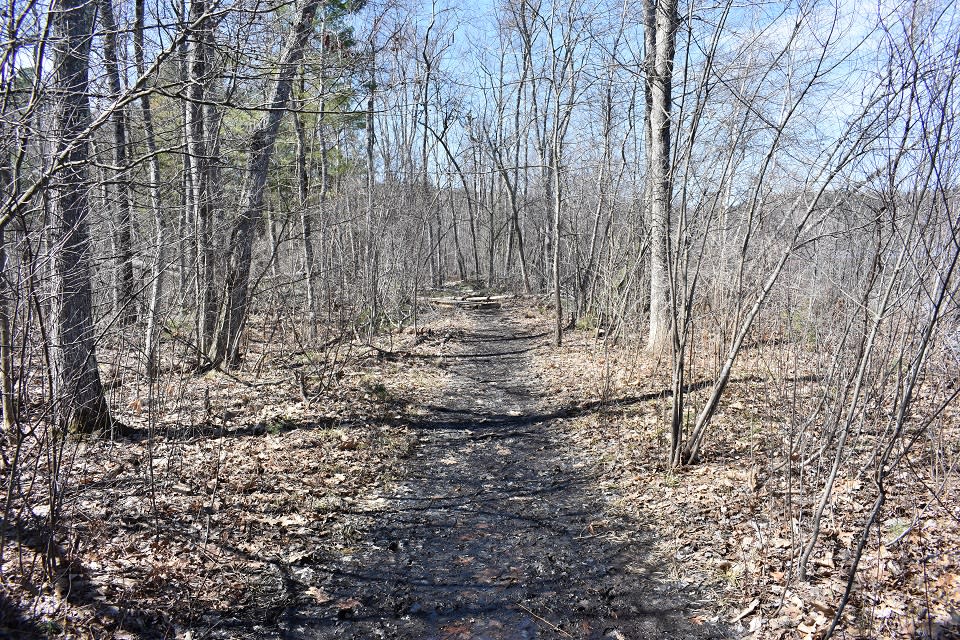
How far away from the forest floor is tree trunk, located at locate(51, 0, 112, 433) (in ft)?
1.77

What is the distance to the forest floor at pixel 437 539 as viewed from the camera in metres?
3.30

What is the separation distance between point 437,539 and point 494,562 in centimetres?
62

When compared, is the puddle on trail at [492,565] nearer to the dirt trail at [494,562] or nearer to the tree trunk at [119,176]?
the dirt trail at [494,562]

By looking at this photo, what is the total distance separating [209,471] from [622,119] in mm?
14728

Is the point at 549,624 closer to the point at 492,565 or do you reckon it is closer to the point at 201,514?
the point at 492,565

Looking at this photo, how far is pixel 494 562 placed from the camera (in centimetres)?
431

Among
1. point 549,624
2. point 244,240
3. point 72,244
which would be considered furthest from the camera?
point 244,240

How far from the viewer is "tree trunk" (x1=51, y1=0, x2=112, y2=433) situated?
3.44 meters

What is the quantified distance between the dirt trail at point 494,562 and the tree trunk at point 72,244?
220cm

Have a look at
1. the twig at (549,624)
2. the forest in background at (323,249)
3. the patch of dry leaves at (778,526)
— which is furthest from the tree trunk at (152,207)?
the patch of dry leaves at (778,526)

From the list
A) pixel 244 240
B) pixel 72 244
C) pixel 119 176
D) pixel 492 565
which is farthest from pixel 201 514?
pixel 244 240

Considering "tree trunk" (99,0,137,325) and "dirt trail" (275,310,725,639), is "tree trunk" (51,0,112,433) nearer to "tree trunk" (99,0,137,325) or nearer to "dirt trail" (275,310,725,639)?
"tree trunk" (99,0,137,325)

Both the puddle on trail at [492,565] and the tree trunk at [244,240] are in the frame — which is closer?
the puddle on trail at [492,565]

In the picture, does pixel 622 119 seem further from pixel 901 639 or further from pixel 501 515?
pixel 901 639
